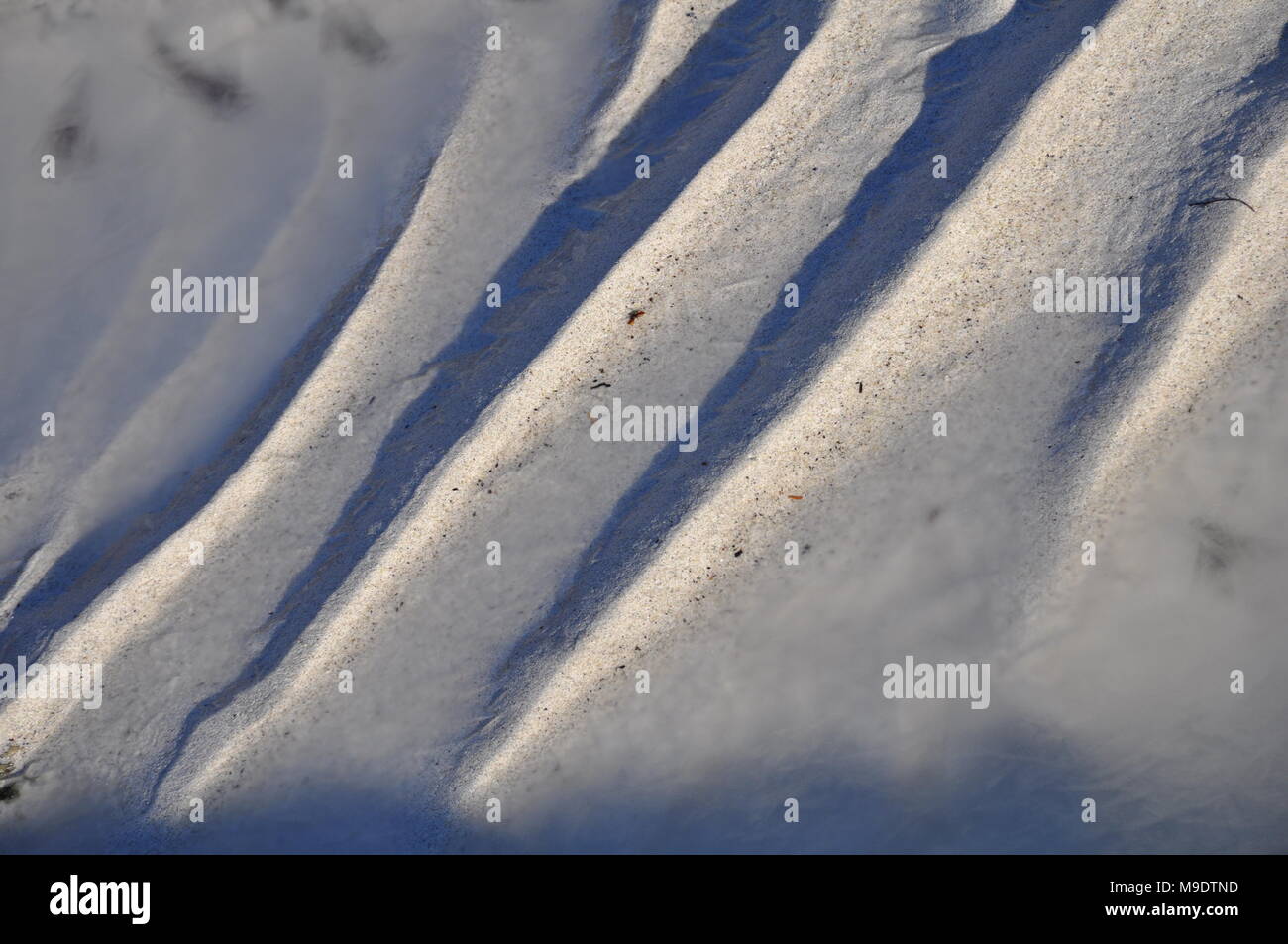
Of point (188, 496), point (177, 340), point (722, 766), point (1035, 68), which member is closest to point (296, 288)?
point (177, 340)

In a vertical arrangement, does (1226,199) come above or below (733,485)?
→ above

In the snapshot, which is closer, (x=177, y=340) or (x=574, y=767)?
(x=574, y=767)

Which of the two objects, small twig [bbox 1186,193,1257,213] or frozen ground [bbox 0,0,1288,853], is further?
small twig [bbox 1186,193,1257,213]

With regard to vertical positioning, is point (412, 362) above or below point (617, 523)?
above

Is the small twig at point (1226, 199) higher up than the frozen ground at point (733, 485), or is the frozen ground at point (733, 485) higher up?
the small twig at point (1226, 199)

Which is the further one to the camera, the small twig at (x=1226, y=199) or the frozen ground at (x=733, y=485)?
the small twig at (x=1226, y=199)

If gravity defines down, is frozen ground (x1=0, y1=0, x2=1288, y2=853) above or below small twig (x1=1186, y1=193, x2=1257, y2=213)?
below

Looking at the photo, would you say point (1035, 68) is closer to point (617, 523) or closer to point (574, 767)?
point (617, 523)

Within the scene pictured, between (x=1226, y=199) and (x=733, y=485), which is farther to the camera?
(x=1226, y=199)
